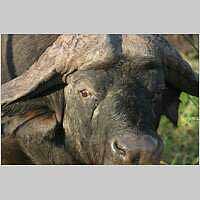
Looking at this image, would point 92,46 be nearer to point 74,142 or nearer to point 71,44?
point 71,44

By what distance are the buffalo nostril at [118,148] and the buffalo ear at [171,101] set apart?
669 millimetres

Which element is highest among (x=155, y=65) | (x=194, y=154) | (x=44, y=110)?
(x=155, y=65)

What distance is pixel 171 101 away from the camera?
4180 mm

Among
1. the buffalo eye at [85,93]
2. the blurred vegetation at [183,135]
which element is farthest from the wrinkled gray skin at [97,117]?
the blurred vegetation at [183,135]

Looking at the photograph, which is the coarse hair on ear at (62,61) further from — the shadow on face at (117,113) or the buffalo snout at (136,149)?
the buffalo snout at (136,149)

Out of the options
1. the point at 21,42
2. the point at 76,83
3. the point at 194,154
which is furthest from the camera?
the point at 194,154

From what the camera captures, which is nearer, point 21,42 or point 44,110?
point 44,110

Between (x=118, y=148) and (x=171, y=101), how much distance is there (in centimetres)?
77

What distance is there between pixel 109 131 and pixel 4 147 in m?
0.79

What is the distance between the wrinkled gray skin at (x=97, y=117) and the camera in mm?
3557

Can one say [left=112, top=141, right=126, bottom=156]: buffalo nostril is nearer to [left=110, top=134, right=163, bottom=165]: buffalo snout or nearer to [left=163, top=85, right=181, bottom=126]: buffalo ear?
[left=110, top=134, right=163, bottom=165]: buffalo snout

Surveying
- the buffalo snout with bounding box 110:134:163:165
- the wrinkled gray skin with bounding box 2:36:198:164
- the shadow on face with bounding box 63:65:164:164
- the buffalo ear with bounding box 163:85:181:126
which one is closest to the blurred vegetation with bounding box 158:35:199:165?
the buffalo ear with bounding box 163:85:181:126

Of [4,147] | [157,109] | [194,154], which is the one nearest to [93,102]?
[157,109]

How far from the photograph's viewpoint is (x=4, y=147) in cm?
414
